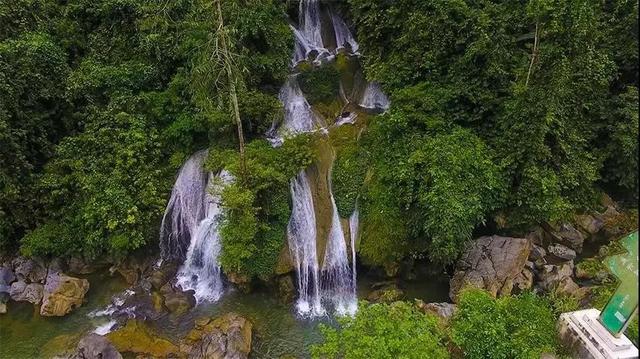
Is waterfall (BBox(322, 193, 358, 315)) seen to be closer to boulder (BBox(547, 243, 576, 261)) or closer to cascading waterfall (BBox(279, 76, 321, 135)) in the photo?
cascading waterfall (BBox(279, 76, 321, 135))

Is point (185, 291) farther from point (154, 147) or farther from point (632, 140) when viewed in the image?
point (632, 140)

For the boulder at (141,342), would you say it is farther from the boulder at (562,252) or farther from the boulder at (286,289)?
the boulder at (562,252)

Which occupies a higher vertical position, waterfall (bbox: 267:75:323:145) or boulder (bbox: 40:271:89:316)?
waterfall (bbox: 267:75:323:145)

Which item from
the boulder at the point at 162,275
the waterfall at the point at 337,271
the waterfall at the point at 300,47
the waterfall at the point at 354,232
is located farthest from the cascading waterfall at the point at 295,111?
the boulder at the point at 162,275

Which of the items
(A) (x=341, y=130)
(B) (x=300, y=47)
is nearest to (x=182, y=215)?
(A) (x=341, y=130)

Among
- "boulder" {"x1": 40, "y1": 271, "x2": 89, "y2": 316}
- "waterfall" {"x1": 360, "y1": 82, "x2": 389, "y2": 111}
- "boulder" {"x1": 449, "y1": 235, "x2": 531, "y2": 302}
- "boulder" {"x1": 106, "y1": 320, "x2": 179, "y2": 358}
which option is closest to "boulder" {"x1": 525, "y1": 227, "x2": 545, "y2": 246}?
"boulder" {"x1": 449, "y1": 235, "x2": 531, "y2": 302}

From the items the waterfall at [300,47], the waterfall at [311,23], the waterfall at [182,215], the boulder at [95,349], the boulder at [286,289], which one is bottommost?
the boulder at [95,349]
